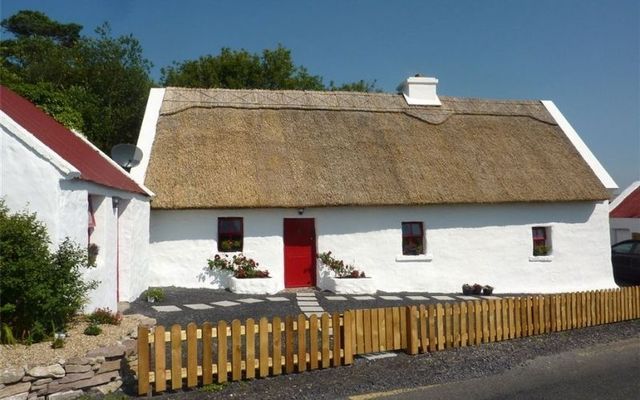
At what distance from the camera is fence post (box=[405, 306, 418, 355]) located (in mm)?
8422

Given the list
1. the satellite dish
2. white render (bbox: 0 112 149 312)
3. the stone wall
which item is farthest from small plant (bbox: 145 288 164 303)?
the stone wall

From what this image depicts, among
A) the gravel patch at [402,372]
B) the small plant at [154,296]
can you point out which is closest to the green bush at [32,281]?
the gravel patch at [402,372]

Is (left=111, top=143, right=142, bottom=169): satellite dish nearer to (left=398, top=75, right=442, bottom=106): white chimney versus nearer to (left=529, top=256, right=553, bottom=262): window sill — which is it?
(left=398, top=75, right=442, bottom=106): white chimney

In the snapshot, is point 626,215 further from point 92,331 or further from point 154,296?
point 92,331

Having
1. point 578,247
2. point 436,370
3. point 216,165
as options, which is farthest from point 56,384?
point 578,247

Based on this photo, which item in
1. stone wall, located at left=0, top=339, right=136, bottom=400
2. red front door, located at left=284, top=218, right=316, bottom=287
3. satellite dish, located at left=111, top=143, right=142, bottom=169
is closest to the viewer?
stone wall, located at left=0, top=339, right=136, bottom=400

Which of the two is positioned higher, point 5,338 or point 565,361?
point 5,338

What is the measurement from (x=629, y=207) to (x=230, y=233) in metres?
20.1

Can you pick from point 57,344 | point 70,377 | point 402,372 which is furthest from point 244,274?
point 70,377

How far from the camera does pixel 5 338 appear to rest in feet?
21.2

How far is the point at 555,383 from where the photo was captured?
7141mm

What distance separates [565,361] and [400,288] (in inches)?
261

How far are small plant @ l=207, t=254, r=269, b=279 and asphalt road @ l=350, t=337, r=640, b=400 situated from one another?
7392mm

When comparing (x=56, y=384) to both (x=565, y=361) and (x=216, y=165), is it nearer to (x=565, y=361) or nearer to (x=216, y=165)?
(x=565, y=361)
